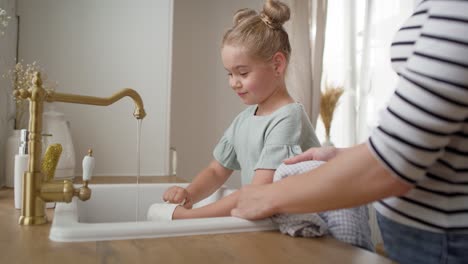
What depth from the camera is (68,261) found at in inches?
24.7

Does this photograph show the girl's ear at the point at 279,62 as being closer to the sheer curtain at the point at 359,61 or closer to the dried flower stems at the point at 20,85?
the dried flower stems at the point at 20,85

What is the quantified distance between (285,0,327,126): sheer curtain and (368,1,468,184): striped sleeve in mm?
2507

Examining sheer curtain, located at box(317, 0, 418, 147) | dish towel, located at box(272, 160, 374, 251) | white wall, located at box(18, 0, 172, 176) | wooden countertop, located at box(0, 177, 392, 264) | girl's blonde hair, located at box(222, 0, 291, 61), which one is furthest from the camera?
sheer curtain, located at box(317, 0, 418, 147)

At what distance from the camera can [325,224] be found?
2.70ft

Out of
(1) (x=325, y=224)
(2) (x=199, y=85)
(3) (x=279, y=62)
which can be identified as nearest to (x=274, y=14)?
(3) (x=279, y=62)

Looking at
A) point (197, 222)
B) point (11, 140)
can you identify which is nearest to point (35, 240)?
point (197, 222)

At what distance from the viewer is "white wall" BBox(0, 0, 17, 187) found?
1.52 metres

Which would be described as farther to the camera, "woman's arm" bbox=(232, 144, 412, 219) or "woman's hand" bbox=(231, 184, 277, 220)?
"woman's hand" bbox=(231, 184, 277, 220)

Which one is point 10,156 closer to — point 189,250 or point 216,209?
point 216,209

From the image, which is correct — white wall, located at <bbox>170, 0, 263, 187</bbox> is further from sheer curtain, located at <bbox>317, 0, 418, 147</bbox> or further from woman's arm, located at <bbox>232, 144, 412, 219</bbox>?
woman's arm, located at <bbox>232, 144, 412, 219</bbox>

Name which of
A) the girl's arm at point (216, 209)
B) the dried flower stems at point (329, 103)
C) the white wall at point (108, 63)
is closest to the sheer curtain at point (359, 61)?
the dried flower stems at point (329, 103)

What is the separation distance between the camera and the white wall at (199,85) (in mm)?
2951

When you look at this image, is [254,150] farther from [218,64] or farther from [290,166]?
[218,64]

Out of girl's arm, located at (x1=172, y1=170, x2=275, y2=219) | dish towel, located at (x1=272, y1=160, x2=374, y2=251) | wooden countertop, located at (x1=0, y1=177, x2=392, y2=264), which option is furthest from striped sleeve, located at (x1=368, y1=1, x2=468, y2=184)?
girl's arm, located at (x1=172, y1=170, x2=275, y2=219)
